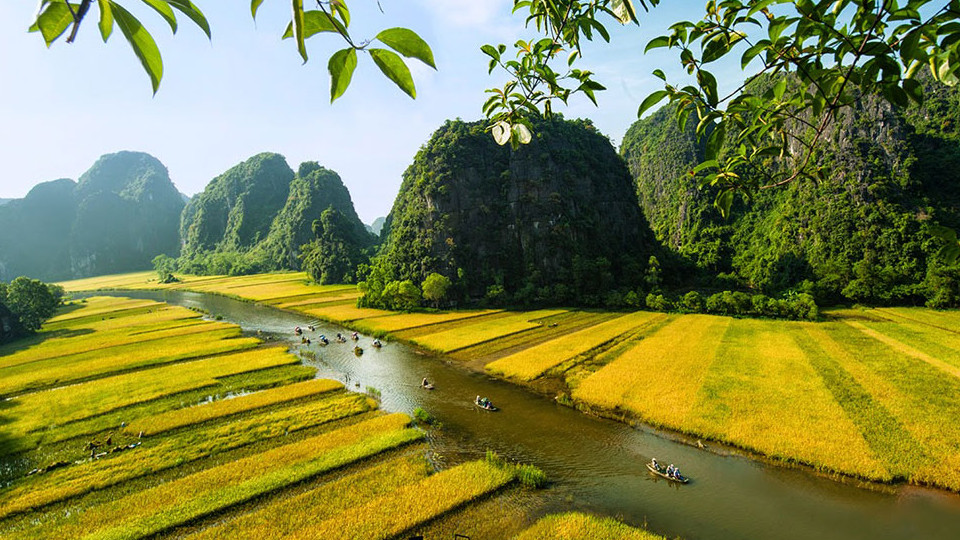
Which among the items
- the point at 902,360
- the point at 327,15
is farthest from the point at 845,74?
the point at 902,360

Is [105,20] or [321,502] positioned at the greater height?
[105,20]

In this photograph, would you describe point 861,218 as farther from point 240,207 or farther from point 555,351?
point 240,207

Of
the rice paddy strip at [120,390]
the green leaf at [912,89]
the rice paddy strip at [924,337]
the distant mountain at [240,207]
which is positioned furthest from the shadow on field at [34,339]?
the distant mountain at [240,207]

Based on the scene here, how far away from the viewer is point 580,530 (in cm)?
1173

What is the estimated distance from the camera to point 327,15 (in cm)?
105

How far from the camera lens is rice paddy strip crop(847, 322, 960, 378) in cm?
2286

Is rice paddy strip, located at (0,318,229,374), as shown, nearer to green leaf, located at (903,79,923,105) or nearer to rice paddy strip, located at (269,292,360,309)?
rice paddy strip, located at (269,292,360,309)

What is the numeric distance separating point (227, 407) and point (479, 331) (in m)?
21.8

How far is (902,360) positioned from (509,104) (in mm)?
35018

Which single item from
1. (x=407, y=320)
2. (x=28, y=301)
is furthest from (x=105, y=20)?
(x=28, y=301)

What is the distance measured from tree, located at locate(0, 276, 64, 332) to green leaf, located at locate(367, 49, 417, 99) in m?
63.8

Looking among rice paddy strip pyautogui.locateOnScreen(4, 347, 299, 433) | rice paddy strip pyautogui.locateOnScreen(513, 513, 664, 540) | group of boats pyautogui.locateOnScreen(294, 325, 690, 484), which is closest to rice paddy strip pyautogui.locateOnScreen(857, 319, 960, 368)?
group of boats pyautogui.locateOnScreen(294, 325, 690, 484)

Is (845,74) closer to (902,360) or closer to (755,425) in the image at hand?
(755,425)

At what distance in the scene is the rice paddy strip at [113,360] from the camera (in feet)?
83.4
